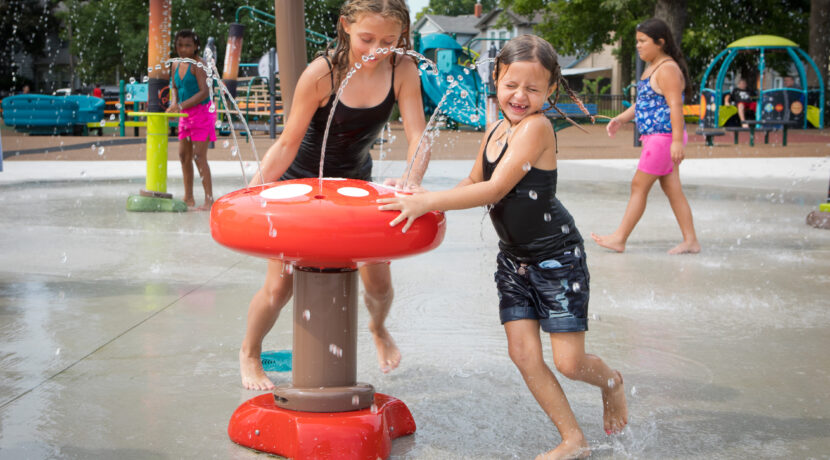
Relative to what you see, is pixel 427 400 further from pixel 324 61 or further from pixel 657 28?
pixel 657 28

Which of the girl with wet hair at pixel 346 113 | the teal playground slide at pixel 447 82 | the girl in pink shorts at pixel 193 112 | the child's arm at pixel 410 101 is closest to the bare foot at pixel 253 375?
the girl with wet hair at pixel 346 113

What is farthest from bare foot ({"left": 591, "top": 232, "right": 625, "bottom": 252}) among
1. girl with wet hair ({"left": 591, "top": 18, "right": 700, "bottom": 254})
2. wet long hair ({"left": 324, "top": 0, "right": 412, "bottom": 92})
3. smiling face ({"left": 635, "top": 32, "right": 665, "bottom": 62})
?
wet long hair ({"left": 324, "top": 0, "right": 412, "bottom": 92})

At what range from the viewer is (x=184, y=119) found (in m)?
7.68

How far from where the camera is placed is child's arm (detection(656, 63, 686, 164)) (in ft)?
18.5

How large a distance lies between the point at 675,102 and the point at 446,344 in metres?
2.78

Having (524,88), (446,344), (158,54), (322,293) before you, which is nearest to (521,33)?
(158,54)

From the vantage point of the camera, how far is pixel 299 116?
289cm

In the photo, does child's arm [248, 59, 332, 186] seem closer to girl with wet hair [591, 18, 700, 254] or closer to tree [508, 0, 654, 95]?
girl with wet hair [591, 18, 700, 254]

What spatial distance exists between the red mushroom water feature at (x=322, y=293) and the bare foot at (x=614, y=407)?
1.92 ft

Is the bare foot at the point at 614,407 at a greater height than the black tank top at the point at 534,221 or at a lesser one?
lesser

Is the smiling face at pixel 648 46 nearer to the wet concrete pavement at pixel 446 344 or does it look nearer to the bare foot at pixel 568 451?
the wet concrete pavement at pixel 446 344

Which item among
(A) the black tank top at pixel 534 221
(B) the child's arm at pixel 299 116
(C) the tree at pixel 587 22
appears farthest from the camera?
(C) the tree at pixel 587 22

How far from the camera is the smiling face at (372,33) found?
2.72 m

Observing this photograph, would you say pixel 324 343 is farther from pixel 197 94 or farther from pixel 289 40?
pixel 197 94
